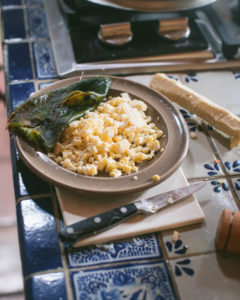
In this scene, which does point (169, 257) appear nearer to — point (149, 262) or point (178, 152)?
point (149, 262)

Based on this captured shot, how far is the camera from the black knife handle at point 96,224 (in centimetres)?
76

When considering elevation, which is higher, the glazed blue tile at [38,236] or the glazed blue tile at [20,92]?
the glazed blue tile at [20,92]

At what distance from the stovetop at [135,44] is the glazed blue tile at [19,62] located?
95 millimetres

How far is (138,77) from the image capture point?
4.17 feet

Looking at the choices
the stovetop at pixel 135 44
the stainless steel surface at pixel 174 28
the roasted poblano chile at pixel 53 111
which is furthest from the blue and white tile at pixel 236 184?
the stainless steel surface at pixel 174 28

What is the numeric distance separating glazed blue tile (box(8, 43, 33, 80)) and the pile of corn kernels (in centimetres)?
36

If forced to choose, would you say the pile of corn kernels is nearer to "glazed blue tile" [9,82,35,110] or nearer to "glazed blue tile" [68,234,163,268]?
"glazed blue tile" [68,234,163,268]

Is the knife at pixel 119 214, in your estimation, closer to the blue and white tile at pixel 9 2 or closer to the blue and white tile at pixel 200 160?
the blue and white tile at pixel 200 160

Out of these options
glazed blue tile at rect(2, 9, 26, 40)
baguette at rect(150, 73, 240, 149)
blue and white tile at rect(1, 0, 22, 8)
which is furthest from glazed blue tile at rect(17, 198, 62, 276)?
blue and white tile at rect(1, 0, 22, 8)

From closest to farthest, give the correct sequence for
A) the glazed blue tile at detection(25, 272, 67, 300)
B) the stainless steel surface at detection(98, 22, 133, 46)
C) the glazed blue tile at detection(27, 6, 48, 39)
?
the glazed blue tile at detection(25, 272, 67, 300) → the stainless steel surface at detection(98, 22, 133, 46) → the glazed blue tile at detection(27, 6, 48, 39)

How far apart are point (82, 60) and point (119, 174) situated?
55 cm

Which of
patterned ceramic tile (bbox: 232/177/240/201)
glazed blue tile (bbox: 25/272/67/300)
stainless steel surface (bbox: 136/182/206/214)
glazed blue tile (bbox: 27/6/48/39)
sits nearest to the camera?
glazed blue tile (bbox: 25/272/67/300)

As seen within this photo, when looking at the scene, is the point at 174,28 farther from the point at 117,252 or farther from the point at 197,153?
the point at 117,252

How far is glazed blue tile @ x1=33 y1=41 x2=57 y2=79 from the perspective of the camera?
49.5 inches
